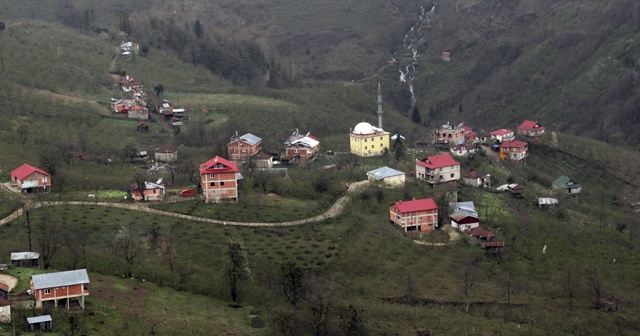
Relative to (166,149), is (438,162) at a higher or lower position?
lower

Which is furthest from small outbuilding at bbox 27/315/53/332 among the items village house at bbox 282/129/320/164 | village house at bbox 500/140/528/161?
village house at bbox 500/140/528/161

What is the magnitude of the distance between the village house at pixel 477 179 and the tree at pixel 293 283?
25.3 meters

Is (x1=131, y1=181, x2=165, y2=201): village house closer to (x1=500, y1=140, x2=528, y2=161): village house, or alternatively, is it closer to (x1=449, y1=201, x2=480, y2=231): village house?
(x1=449, y1=201, x2=480, y2=231): village house

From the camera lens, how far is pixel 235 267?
50844 millimetres

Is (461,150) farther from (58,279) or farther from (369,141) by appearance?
(58,279)

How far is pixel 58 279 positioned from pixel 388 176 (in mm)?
32266

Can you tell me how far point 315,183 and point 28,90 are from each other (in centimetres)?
3481

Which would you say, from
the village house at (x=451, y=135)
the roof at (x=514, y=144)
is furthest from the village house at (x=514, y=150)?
the village house at (x=451, y=135)

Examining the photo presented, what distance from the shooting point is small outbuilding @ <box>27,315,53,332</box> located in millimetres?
39750

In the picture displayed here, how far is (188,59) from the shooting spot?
114500mm

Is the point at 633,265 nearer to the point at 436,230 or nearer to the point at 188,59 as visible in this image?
the point at 436,230

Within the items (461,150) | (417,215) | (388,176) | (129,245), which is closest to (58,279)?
(129,245)

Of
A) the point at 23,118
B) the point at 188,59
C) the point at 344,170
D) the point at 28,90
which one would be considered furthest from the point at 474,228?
the point at 188,59

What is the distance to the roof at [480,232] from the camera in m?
61.6
